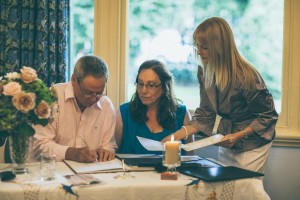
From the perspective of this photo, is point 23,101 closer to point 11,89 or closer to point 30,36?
point 11,89

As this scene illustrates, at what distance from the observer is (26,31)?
308cm

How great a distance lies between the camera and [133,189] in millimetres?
1732

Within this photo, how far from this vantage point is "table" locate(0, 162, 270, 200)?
1.66 meters

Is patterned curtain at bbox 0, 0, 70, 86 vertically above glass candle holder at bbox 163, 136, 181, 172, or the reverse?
patterned curtain at bbox 0, 0, 70, 86

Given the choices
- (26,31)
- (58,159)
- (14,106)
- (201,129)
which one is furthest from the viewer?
(26,31)

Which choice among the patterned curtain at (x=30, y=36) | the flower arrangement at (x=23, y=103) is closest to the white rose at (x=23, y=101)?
the flower arrangement at (x=23, y=103)

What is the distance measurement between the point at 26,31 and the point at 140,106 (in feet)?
3.30

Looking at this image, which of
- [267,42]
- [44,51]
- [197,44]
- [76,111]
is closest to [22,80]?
[76,111]

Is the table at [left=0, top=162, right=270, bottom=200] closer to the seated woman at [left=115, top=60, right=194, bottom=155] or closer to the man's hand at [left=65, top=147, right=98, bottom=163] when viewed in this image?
the man's hand at [left=65, top=147, right=98, bottom=163]

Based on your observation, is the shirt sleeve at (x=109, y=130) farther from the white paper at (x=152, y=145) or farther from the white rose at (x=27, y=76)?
the white rose at (x=27, y=76)

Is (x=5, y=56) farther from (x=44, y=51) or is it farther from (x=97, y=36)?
(x=97, y=36)

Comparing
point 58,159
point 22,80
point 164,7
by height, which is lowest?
point 58,159

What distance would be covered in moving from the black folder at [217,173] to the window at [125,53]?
142 centimetres

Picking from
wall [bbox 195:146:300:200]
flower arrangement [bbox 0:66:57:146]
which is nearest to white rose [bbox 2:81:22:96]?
flower arrangement [bbox 0:66:57:146]
